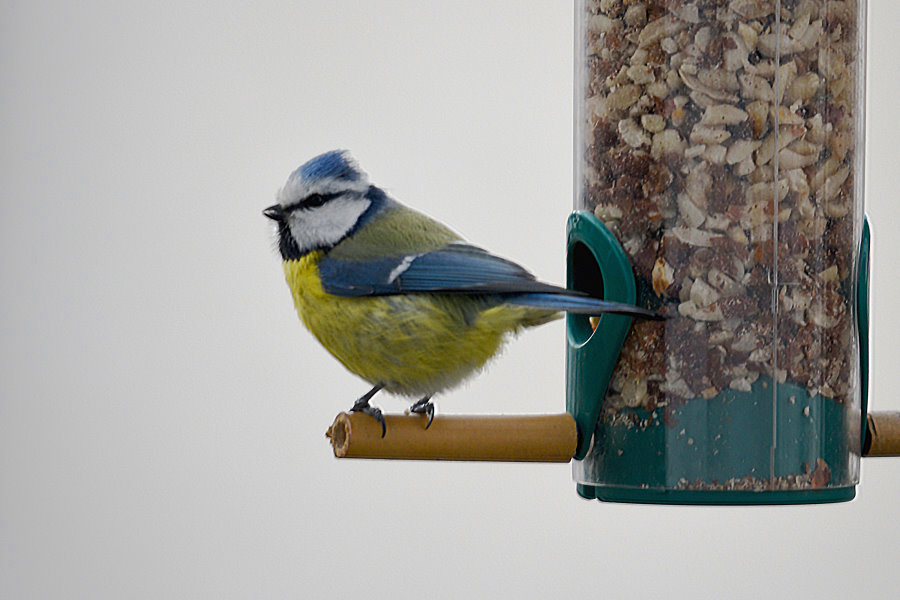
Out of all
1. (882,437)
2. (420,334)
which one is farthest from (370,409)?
(882,437)

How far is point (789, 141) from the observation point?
194cm

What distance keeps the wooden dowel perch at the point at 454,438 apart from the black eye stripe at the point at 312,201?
421 millimetres

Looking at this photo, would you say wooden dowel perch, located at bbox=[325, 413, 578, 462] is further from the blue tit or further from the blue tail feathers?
the blue tail feathers

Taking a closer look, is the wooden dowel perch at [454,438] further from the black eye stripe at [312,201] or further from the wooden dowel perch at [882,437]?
the wooden dowel perch at [882,437]

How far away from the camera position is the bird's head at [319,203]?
6.89ft

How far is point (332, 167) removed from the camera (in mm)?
2115

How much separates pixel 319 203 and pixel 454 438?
52cm

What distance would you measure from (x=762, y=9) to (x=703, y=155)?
0.25 m

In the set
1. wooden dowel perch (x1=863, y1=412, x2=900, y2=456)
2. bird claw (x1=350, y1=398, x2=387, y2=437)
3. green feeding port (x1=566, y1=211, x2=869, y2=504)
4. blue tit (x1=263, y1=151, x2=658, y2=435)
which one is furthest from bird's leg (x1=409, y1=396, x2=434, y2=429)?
wooden dowel perch (x1=863, y1=412, x2=900, y2=456)

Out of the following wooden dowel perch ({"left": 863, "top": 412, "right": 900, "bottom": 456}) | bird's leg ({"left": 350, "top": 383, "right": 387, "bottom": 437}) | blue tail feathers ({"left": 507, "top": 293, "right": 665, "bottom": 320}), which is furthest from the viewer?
wooden dowel perch ({"left": 863, "top": 412, "right": 900, "bottom": 456})

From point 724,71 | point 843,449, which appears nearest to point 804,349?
point 843,449

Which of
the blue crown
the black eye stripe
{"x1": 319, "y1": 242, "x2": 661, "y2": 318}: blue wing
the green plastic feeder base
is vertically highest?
the blue crown

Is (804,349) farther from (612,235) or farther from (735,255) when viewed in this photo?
(612,235)

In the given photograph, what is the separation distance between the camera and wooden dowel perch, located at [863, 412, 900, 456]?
6.73ft
